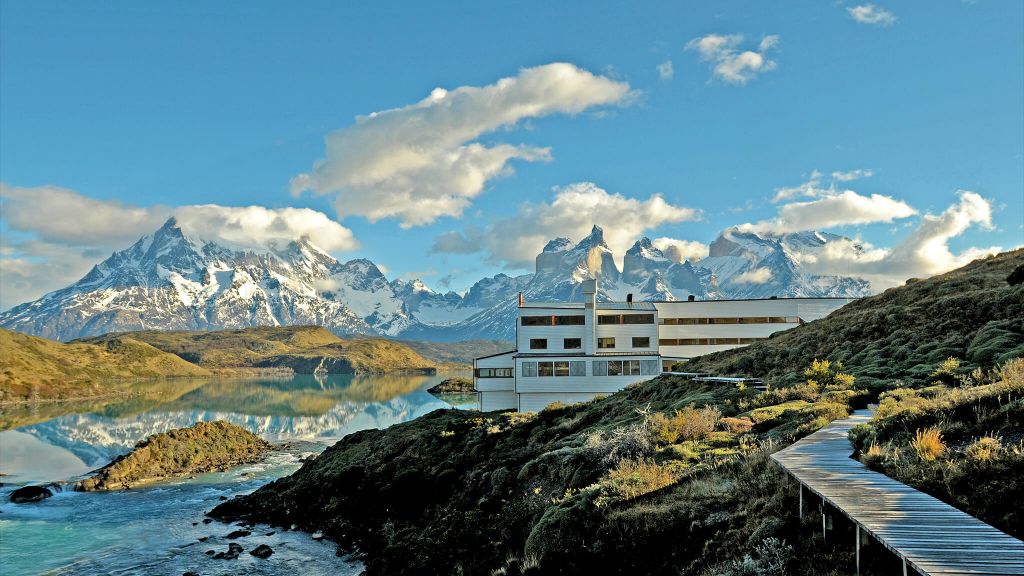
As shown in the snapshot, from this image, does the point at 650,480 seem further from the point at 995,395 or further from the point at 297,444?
the point at 297,444

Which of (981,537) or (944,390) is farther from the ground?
(944,390)

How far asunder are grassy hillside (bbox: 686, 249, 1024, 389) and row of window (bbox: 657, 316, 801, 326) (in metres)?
33.6

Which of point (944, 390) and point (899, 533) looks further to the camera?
point (944, 390)

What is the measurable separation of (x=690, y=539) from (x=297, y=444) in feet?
252

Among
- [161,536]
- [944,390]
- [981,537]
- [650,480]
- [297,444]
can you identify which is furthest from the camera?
[297,444]

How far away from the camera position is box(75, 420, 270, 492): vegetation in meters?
54.5

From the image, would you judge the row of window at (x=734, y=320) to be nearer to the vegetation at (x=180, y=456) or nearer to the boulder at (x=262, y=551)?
the vegetation at (x=180, y=456)

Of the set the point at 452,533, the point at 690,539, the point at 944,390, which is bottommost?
the point at 452,533

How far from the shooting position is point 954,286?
1646 inches

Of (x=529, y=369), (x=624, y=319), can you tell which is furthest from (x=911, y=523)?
(x=624, y=319)

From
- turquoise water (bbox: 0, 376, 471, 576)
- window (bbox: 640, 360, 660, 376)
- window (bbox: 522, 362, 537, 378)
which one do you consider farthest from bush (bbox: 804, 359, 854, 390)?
window (bbox: 522, 362, 537, 378)

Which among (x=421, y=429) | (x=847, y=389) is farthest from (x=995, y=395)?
(x=421, y=429)

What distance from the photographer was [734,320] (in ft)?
276

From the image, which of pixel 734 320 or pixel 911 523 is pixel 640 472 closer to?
pixel 911 523
